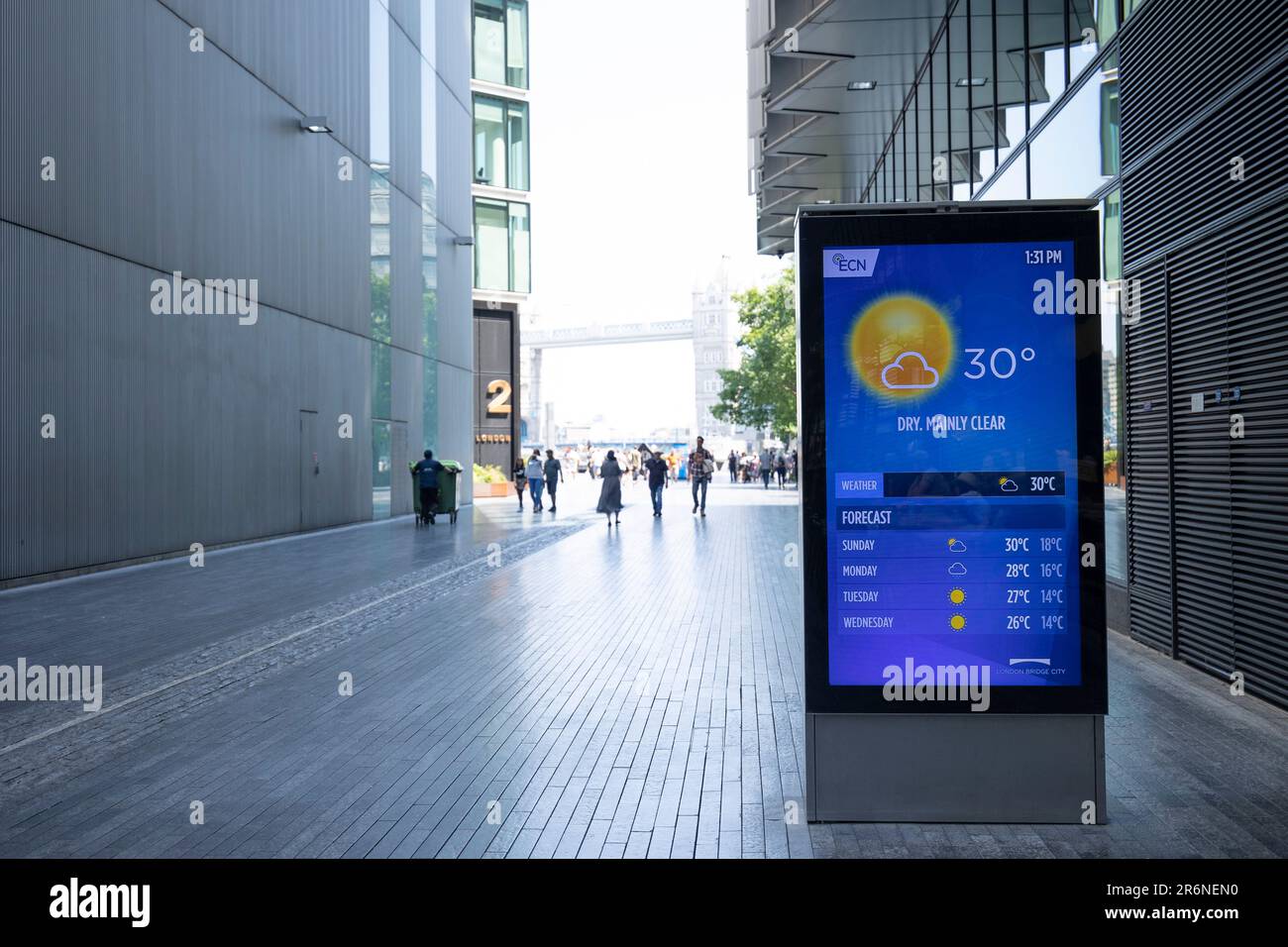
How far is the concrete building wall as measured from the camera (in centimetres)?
1451

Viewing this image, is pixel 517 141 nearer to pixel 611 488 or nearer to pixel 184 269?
pixel 611 488

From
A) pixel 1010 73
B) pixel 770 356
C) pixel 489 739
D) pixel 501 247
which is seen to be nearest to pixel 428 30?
pixel 501 247

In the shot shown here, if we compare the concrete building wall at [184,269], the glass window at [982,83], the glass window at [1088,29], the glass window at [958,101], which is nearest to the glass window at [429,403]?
the concrete building wall at [184,269]

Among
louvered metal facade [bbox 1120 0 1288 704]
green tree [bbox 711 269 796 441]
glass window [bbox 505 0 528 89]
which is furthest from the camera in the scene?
green tree [bbox 711 269 796 441]

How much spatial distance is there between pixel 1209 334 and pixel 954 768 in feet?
15.2

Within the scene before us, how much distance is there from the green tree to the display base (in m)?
47.2

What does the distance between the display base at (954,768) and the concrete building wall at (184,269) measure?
11.9 metres

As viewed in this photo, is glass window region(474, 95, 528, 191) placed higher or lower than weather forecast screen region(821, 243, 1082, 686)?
higher

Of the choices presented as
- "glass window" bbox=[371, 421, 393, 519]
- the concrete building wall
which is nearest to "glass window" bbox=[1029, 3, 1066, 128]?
the concrete building wall

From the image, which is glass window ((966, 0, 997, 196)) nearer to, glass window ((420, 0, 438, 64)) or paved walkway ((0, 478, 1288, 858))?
paved walkway ((0, 478, 1288, 858))

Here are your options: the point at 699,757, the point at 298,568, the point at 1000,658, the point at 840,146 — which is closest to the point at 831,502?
the point at 1000,658

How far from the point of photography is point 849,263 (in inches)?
204

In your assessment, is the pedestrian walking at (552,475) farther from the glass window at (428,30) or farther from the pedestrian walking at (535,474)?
the glass window at (428,30)

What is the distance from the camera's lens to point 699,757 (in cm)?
635
